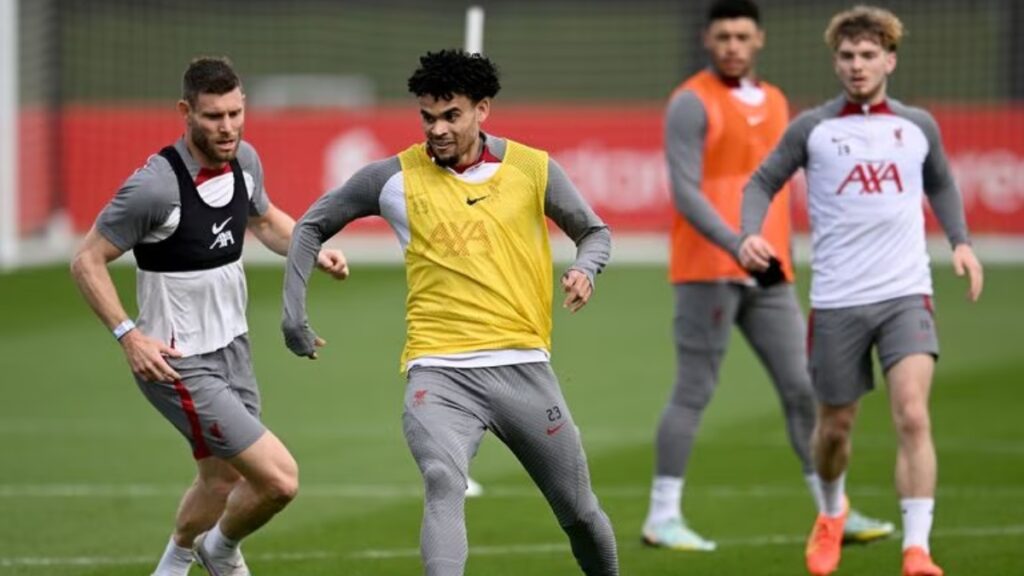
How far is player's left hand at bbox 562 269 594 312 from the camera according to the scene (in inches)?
282

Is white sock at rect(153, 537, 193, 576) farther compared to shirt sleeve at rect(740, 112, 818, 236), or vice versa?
shirt sleeve at rect(740, 112, 818, 236)

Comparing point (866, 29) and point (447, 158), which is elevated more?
point (866, 29)

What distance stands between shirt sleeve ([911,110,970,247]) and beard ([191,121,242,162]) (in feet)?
10.1

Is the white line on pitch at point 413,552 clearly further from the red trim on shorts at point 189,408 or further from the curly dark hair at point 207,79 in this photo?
the curly dark hair at point 207,79

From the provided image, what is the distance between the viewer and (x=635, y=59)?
1293 inches

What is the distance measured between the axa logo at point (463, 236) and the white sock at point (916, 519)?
7.95 feet

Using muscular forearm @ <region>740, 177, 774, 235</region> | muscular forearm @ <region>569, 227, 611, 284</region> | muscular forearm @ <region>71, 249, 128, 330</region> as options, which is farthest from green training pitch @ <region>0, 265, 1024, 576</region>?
muscular forearm @ <region>569, 227, 611, 284</region>

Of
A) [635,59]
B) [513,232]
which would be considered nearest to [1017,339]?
[513,232]

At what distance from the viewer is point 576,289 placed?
717 centimetres

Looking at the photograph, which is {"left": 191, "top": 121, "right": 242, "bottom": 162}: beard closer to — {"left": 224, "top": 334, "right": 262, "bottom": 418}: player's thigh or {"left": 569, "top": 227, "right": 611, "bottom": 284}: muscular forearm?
{"left": 224, "top": 334, "right": 262, "bottom": 418}: player's thigh

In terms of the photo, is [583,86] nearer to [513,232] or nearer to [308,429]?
[308,429]

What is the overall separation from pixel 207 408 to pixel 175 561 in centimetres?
84

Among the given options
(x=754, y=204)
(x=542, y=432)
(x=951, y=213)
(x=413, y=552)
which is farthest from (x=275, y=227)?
(x=951, y=213)

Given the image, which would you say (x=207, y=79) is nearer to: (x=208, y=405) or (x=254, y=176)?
(x=254, y=176)
